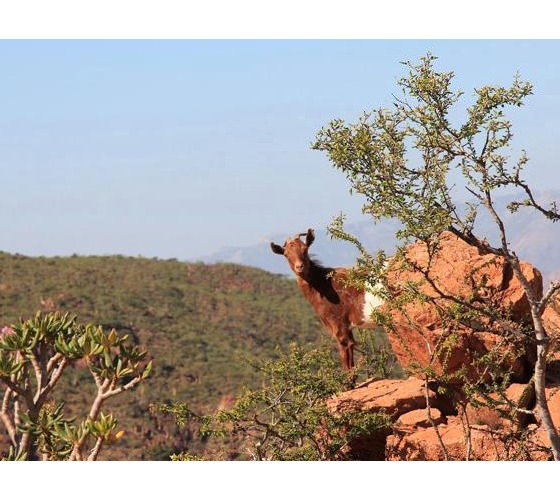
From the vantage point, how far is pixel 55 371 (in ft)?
32.0

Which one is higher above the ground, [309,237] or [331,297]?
[309,237]

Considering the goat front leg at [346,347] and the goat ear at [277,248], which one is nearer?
the goat front leg at [346,347]

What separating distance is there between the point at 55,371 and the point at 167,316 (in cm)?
4819

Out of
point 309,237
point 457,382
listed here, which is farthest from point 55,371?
point 309,237

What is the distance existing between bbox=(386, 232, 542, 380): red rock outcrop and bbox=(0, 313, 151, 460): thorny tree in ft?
16.7

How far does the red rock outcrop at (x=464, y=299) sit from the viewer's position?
13500mm

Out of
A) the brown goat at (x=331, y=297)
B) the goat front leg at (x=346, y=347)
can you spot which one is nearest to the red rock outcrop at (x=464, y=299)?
the goat front leg at (x=346, y=347)

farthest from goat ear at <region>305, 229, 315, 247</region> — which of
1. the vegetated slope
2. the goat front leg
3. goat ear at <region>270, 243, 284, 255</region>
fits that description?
the vegetated slope

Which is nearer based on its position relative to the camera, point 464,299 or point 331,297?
point 464,299

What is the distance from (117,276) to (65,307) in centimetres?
956

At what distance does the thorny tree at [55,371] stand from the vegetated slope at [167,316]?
95.5 ft

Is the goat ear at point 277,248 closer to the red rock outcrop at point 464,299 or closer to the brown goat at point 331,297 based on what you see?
the brown goat at point 331,297

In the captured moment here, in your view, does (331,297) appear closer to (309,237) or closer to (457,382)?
(309,237)

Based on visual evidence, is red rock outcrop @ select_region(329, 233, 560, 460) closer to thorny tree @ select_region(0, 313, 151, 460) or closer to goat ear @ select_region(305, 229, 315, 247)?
goat ear @ select_region(305, 229, 315, 247)
